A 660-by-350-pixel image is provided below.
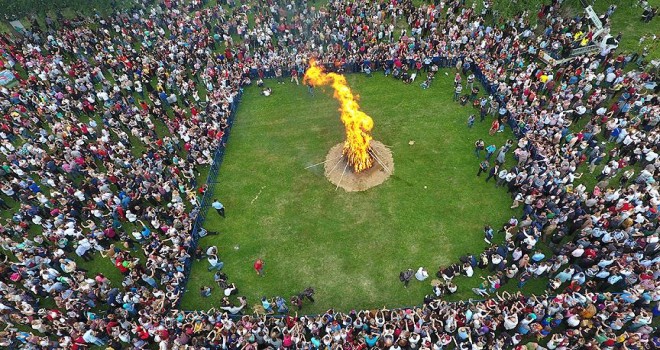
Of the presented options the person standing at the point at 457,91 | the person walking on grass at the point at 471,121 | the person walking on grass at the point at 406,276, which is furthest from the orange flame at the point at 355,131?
the person walking on grass at the point at 406,276

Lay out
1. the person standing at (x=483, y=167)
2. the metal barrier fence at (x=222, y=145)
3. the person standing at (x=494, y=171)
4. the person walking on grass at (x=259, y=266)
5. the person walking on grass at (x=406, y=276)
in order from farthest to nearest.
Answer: the person standing at (x=483, y=167), the person standing at (x=494, y=171), the metal barrier fence at (x=222, y=145), the person walking on grass at (x=259, y=266), the person walking on grass at (x=406, y=276)

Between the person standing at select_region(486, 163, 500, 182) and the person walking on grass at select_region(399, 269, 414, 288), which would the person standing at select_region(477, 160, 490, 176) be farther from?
the person walking on grass at select_region(399, 269, 414, 288)

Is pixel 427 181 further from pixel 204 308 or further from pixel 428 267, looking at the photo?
pixel 204 308

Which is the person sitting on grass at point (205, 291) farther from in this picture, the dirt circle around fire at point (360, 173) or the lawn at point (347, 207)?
the dirt circle around fire at point (360, 173)

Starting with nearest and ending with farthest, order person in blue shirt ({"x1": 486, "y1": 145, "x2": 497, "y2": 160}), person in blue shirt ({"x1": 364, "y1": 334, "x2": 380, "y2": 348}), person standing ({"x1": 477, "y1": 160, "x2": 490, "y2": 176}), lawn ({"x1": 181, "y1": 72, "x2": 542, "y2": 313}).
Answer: person in blue shirt ({"x1": 364, "y1": 334, "x2": 380, "y2": 348})
lawn ({"x1": 181, "y1": 72, "x2": 542, "y2": 313})
person standing ({"x1": 477, "y1": 160, "x2": 490, "y2": 176})
person in blue shirt ({"x1": 486, "y1": 145, "x2": 497, "y2": 160})

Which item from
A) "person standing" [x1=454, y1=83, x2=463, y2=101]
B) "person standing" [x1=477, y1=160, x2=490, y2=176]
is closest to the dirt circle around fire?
"person standing" [x1=477, y1=160, x2=490, y2=176]

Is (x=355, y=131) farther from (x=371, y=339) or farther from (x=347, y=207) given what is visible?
(x=371, y=339)

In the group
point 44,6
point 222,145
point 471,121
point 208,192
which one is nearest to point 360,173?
point 471,121
